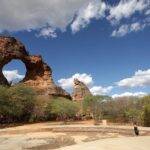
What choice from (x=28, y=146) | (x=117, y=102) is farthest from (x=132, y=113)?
(x=28, y=146)

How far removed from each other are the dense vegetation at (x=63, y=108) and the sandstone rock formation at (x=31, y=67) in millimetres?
7083

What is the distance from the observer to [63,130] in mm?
48375

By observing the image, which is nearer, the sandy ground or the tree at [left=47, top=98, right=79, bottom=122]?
the sandy ground

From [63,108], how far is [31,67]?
21.9 m

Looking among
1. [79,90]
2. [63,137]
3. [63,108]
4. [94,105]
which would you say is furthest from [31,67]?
[63,137]

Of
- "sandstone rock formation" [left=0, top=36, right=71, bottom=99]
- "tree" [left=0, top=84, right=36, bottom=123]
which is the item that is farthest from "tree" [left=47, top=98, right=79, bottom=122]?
"sandstone rock formation" [left=0, top=36, right=71, bottom=99]

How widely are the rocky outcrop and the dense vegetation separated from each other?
12618 millimetres

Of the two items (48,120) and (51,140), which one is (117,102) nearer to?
(48,120)

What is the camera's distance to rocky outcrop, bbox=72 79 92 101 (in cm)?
11057

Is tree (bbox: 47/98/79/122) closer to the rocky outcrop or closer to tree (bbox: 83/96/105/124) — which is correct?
tree (bbox: 83/96/105/124)

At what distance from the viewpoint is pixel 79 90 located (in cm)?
11206

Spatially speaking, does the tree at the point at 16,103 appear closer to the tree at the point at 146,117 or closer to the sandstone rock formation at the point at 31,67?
the sandstone rock formation at the point at 31,67

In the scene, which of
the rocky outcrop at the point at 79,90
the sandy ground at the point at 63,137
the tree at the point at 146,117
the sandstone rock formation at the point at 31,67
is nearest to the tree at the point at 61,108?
the sandstone rock formation at the point at 31,67

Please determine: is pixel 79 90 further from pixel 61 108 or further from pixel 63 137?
pixel 63 137
